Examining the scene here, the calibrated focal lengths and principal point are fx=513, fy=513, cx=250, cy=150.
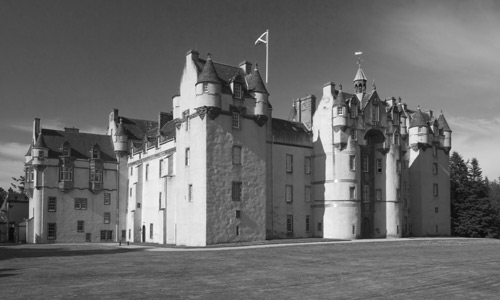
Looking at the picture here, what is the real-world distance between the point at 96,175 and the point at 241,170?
88.2 ft

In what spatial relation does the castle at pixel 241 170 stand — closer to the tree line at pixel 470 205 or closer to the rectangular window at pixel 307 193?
the rectangular window at pixel 307 193

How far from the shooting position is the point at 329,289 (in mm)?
19016

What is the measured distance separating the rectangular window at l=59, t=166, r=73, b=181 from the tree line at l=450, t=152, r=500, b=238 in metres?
54.5

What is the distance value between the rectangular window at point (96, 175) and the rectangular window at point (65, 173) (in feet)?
8.84

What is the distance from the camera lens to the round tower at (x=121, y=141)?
235 feet

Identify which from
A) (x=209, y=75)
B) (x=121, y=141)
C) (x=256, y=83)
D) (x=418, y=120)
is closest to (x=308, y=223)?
(x=256, y=83)

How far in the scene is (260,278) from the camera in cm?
2216

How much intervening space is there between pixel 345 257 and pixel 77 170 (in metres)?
46.6

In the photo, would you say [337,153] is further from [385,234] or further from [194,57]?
[194,57]

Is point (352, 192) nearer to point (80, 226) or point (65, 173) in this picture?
point (80, 226)

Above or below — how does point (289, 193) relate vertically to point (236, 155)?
below

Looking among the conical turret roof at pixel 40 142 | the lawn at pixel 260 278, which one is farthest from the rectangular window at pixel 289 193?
the conical turret roof at pixel 40 142

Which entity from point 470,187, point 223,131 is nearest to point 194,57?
point 223,131

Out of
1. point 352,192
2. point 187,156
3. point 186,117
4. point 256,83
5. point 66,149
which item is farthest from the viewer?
point 66,149
